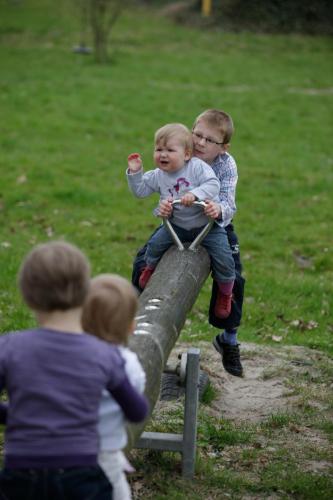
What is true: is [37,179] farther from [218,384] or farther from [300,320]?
[218,384]

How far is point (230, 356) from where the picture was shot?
654 cm

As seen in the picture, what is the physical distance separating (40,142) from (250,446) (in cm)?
1081

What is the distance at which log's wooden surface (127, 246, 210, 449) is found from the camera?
4340 millimetres

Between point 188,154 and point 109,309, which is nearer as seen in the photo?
point 109,309

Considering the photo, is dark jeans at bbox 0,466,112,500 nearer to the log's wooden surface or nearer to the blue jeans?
the log's wooden surface

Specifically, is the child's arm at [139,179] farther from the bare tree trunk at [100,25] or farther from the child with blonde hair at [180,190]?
the bare tree trunk at [100,25]

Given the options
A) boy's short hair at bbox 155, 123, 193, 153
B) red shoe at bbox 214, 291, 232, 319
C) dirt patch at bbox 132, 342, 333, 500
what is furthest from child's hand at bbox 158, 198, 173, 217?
dirt patch at bbox 132, 342, 333, 500

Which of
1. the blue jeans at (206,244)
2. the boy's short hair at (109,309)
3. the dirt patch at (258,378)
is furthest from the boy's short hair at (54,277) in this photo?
the dirt patch at (258,378)

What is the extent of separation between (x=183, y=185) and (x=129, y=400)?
95.1 inches

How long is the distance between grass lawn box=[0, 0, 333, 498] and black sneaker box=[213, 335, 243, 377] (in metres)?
1.37

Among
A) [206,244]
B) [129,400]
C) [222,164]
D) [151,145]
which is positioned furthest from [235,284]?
[151,145]

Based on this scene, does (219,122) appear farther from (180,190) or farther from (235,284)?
(235,284)

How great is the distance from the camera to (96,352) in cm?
320

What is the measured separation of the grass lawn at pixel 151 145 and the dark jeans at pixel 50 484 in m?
4.71
